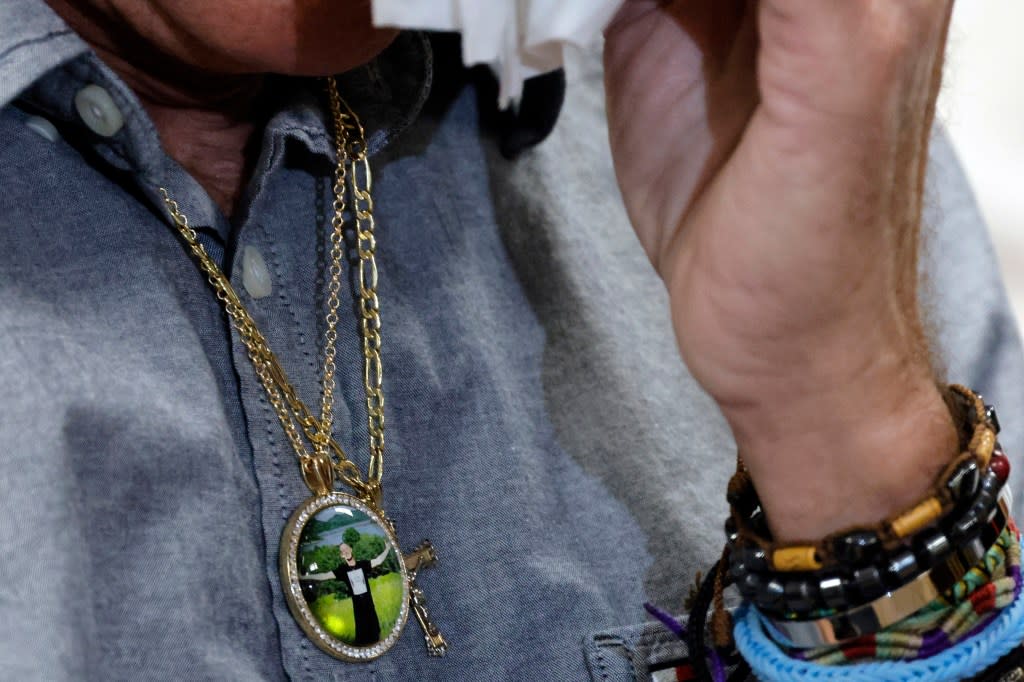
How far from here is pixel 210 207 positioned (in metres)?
0.68

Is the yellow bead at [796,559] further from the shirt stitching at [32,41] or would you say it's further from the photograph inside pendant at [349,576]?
the shirt stitching at [32,41]

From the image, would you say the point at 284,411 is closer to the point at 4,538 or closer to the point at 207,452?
the point at 207,452

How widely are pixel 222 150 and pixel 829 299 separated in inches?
14.9

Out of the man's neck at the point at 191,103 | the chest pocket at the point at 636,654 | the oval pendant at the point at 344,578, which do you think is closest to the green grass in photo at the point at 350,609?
the oval pendant at the point at 344,578

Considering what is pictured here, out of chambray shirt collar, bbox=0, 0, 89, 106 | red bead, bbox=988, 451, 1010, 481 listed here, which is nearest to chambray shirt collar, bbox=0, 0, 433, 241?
chambray shirt collar, bbox=0, 0, 89, 106

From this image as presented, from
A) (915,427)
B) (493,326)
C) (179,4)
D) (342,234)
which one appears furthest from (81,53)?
(915,427)

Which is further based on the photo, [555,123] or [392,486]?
[555,123]

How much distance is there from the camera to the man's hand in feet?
1.83

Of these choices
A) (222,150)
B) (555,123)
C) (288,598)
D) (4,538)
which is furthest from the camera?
(555,123)

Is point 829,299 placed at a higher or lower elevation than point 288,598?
higher

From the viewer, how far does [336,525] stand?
0.66 meters

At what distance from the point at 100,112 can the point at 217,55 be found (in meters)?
0.07

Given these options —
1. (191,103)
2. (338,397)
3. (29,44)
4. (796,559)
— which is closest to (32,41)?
(29,44)

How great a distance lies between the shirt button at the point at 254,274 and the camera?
2.27ft
